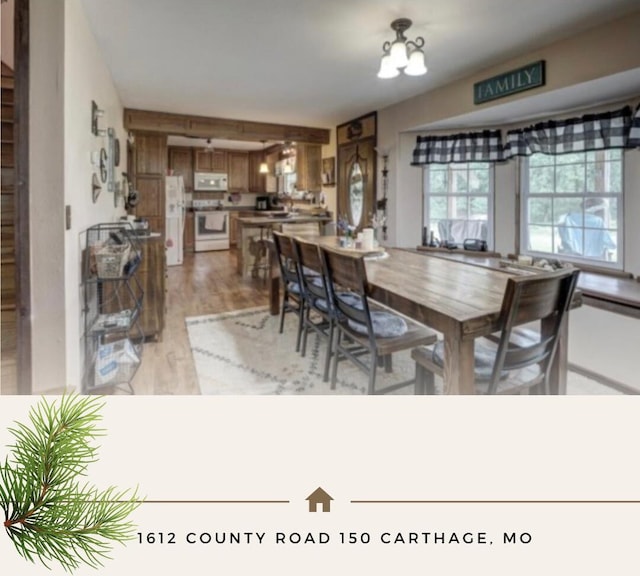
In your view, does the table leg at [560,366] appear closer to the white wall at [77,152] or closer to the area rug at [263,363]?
the area rug at [263,363]

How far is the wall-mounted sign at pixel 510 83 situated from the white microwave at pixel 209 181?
623 cm

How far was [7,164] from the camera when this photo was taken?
6.02 feet

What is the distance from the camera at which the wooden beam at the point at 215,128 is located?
455 centimetres

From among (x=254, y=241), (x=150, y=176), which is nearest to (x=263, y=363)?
(x=254, y=241)

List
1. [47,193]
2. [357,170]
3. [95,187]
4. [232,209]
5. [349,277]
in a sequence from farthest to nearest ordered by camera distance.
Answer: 1. [232,209]
2. [357,170]
3. [95,187]
4. [349,277]
5. [47,193]

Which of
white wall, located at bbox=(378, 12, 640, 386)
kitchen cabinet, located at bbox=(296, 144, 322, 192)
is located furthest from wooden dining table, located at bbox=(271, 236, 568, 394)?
kitchen cabinet, located at bbox=(296, 144, 322, 192)

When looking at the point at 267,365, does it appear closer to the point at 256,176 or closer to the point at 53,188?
the point at 53,188

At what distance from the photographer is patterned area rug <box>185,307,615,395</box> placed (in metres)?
2.37

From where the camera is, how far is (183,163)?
327 inches
